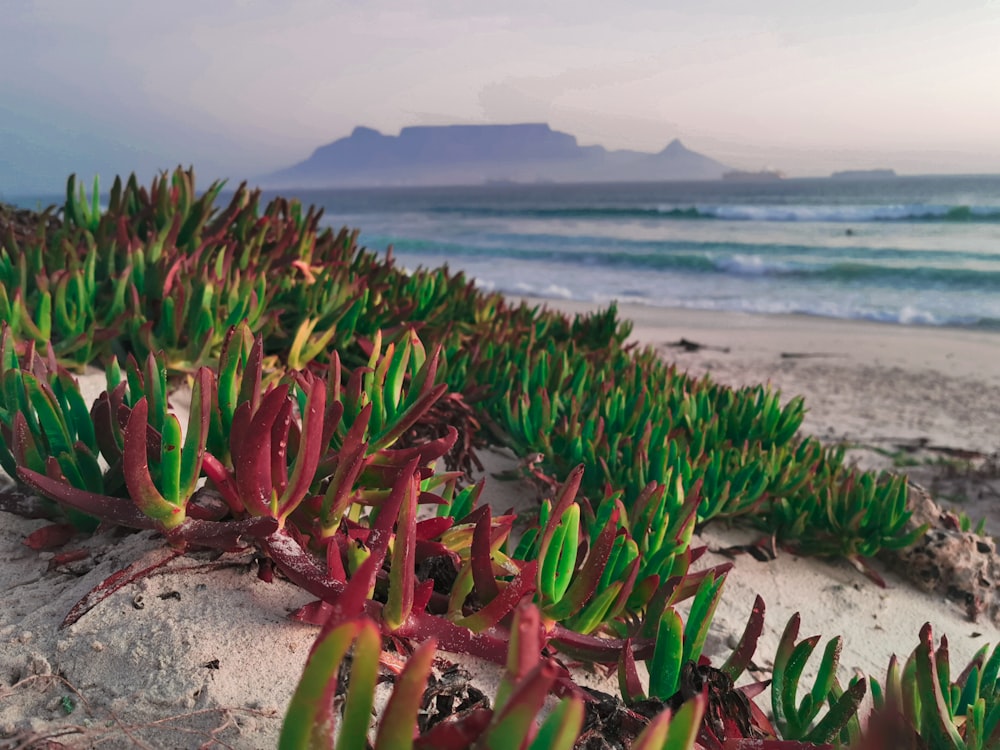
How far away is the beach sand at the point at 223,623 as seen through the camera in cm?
128

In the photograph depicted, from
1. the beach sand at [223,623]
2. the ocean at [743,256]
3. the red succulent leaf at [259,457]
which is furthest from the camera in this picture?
the ocean at [743,256]

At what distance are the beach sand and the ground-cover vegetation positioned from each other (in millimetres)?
97

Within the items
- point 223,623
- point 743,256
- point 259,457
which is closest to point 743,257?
point 743,256

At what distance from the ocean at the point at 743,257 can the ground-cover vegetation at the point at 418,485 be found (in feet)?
19.7

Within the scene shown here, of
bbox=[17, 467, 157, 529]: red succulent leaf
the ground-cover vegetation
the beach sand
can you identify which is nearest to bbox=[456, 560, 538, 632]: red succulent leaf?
the ground-cover vegetation

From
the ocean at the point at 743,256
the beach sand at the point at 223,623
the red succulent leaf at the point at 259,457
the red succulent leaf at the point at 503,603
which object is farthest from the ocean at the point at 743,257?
the red succulent leaf at the point at 503,603

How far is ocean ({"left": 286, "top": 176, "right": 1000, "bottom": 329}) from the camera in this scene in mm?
16344

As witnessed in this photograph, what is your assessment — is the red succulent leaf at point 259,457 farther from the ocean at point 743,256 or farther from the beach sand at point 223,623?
the ocean at point 743,256

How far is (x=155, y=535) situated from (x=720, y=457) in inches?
83.3

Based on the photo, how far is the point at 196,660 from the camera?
1391 millimetres

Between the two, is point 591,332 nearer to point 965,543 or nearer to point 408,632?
point 965,543

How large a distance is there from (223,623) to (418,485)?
46 cm

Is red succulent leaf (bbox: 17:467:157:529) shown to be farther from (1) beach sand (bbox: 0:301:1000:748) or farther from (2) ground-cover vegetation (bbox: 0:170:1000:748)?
(1) beach sand (bbox: 0:301:1000:748)

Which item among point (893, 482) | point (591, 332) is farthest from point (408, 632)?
point (591, 332)
